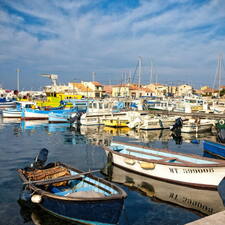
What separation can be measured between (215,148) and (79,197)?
12895 millimetres

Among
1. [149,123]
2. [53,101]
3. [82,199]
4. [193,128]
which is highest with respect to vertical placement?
[53,101]

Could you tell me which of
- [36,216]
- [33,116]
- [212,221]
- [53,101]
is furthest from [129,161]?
[53,101]

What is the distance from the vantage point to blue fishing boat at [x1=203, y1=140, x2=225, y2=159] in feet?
53.9

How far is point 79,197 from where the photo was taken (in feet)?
23.2

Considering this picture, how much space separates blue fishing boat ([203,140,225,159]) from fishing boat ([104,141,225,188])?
5393mm

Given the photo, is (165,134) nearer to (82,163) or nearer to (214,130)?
(214,130)

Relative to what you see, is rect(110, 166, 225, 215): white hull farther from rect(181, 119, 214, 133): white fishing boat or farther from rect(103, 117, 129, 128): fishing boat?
rect(103, 117, 129, 128): fishing boat

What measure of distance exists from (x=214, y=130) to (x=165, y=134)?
706 cm

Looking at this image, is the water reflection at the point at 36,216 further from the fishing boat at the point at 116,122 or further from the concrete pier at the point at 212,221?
the fishing boat at the point at 116,122

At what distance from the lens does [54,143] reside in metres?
21.8

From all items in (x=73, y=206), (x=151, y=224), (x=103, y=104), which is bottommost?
(x=151, y=224)

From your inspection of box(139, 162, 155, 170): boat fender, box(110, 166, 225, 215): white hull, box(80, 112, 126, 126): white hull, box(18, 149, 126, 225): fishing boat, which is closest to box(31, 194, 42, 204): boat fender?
box(18, 149, 126, 225): fishing boat

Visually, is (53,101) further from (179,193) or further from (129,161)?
(179,193)

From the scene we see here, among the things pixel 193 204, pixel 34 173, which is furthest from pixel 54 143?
pixel 193 204
